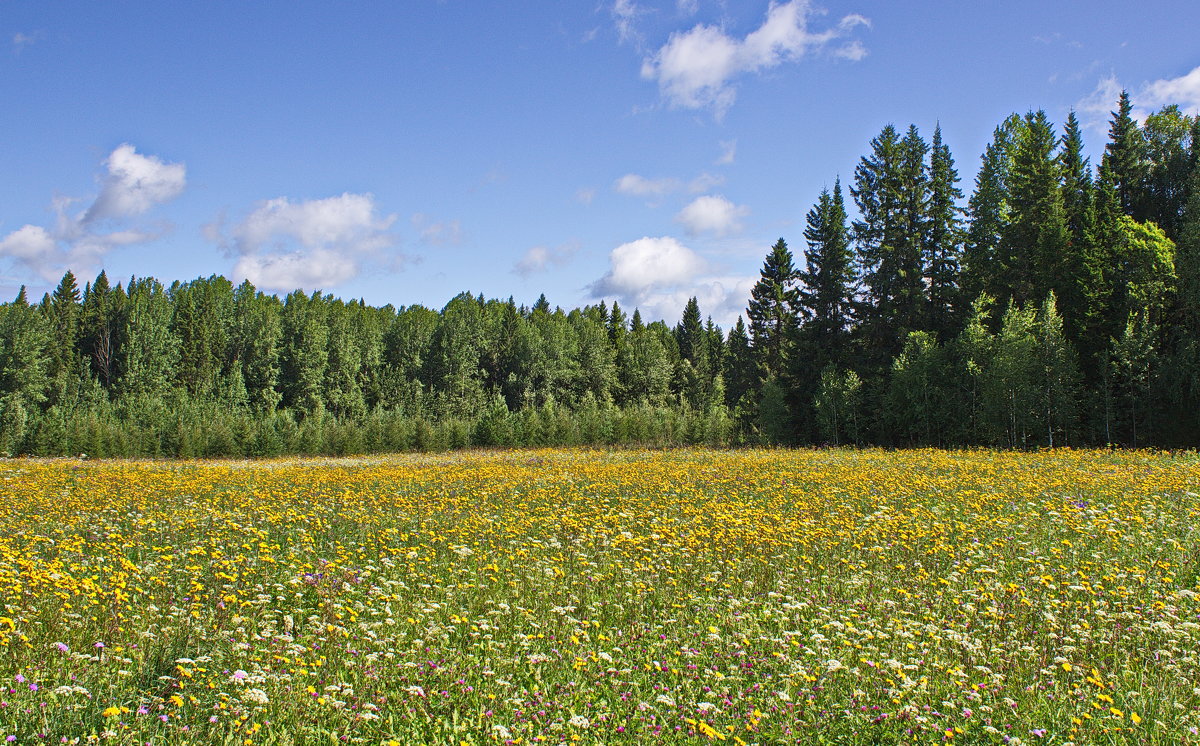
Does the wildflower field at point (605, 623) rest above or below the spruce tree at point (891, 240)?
below

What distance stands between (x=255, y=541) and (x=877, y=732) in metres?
7.33

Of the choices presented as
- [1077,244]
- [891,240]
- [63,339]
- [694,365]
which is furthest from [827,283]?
[63,339]

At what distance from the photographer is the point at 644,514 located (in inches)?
424

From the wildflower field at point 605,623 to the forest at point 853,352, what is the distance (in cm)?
2152

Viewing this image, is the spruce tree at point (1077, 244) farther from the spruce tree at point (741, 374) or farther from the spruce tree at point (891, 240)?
Result: the spruce tree at point (741, 374)

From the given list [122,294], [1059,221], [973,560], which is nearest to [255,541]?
[973,560]

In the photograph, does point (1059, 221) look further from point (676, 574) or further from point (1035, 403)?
point (676, 574)

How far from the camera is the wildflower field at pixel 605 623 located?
4008 millimetres

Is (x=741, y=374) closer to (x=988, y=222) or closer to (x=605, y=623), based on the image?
(x=988, y=222)

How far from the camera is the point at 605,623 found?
601 centimetres

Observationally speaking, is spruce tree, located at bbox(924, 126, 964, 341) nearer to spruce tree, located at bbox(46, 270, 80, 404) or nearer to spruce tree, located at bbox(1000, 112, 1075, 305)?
spruce tree, located at bbox(1000, 112, 1075, 305)

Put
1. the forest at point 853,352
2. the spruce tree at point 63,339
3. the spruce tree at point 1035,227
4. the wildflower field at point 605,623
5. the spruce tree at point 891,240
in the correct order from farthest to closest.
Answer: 1. the spruce tree at point 63,339
2. the spruce tree at point 891,240
3. the spruce tree at point 1035,227
4. the forest at point 853,352
5. the wildflower field at point 605,623

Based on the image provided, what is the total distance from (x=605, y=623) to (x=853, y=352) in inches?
1510

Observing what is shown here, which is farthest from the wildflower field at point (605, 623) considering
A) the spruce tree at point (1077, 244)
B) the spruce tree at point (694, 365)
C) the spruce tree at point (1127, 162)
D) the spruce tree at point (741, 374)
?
the spruce tree at point (694, 365)
